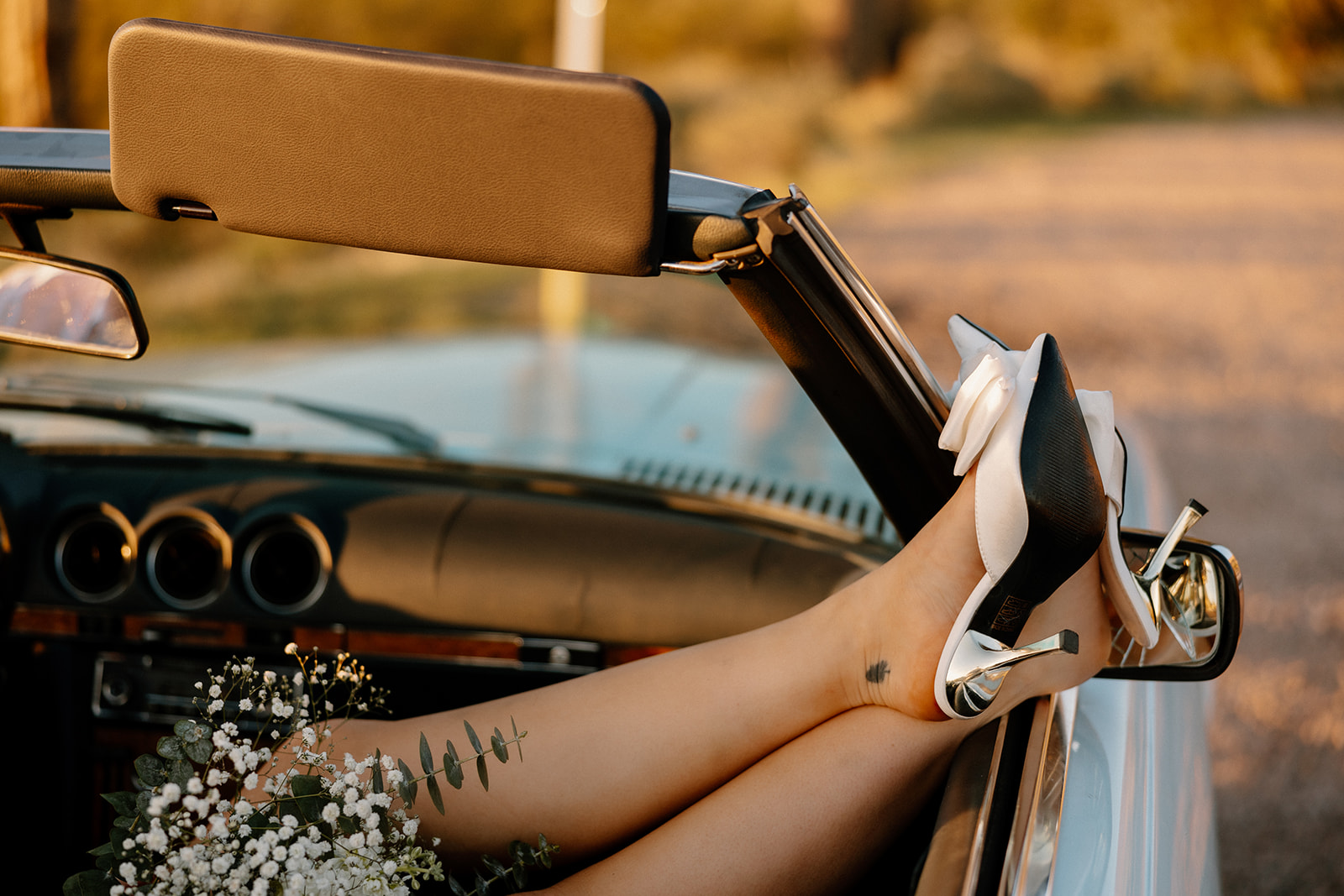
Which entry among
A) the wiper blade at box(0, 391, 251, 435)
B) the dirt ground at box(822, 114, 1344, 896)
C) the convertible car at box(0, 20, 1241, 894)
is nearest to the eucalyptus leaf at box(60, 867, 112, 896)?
the convertible car at box(0, 20, 1241, 894)

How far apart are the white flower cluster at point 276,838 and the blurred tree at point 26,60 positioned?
26.2 ft

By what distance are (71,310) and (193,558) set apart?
24.1 inches

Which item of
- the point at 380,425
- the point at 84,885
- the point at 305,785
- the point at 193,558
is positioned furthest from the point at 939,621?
the point at 380,425

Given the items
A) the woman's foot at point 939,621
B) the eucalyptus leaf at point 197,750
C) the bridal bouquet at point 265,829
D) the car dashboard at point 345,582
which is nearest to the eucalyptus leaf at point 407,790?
the bridal bouquet at point 265,829

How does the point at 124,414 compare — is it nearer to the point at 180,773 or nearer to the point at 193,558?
the point at 193,558

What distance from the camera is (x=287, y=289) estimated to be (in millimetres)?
12250

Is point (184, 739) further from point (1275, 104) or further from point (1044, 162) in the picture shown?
point (1275, 104)

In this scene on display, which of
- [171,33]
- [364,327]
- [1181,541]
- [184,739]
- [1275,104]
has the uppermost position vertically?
[1275,104]

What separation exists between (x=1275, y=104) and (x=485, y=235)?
82.0 ft

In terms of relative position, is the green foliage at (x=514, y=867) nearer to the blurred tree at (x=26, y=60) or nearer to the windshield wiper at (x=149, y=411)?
the windshield wiper at (x=149, y=411)

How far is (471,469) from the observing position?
226cm

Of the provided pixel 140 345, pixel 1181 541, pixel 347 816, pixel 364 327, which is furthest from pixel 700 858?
pixel 364 327

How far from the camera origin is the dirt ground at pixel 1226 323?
3641mm

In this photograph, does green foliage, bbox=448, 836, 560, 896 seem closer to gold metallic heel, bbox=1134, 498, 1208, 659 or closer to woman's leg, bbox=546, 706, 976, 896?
woman's leg, bbox=546, 706, 976, 896
